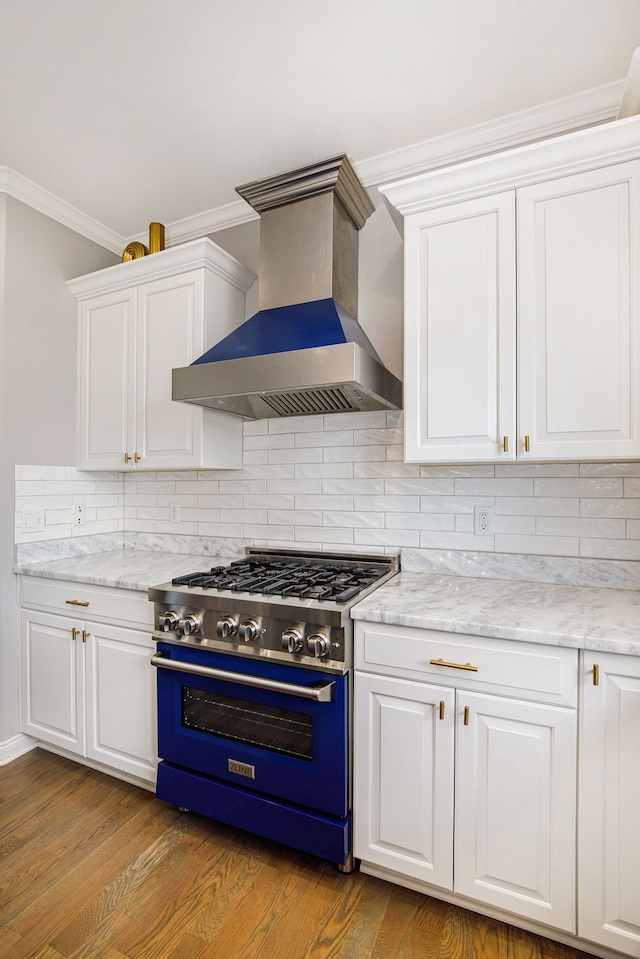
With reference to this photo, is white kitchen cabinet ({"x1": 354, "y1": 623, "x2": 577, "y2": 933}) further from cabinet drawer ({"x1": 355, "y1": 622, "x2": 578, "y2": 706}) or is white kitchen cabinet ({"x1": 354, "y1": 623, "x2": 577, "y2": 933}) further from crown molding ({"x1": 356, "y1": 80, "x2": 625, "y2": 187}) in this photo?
crown molding ({"x1": 356, "y1": 80, "x2": 625, "y2": 187})

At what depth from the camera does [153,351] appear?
248 centimetres

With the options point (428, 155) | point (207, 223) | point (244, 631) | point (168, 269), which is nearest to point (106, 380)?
point (168, 269)

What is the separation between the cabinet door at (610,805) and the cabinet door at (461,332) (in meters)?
0.77

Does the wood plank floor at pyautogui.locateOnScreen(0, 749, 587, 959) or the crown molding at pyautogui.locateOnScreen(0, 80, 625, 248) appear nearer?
the wood plank floor at pyautogui.locateOnScreen(0, 749, 587, 959)

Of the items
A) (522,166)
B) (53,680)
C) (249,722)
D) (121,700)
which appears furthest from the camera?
(53,680)

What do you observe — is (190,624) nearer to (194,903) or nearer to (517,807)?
(194,903)

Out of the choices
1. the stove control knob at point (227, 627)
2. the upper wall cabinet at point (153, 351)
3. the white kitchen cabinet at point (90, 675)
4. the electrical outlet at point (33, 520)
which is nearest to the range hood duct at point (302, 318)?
the upper wall cabinet at point (153, 351)

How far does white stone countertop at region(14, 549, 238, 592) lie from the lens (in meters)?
2.08

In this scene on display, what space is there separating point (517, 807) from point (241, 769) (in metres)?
0.93

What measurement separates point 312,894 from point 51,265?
10.2 feet

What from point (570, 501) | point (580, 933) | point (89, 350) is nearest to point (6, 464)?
point (89, 350)

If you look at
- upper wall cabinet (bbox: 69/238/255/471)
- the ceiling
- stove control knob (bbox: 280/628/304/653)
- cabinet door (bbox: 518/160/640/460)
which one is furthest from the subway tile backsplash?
the ceiling

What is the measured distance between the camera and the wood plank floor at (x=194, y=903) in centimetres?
137

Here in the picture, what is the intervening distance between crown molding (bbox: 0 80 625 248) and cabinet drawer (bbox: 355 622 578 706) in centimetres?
203
